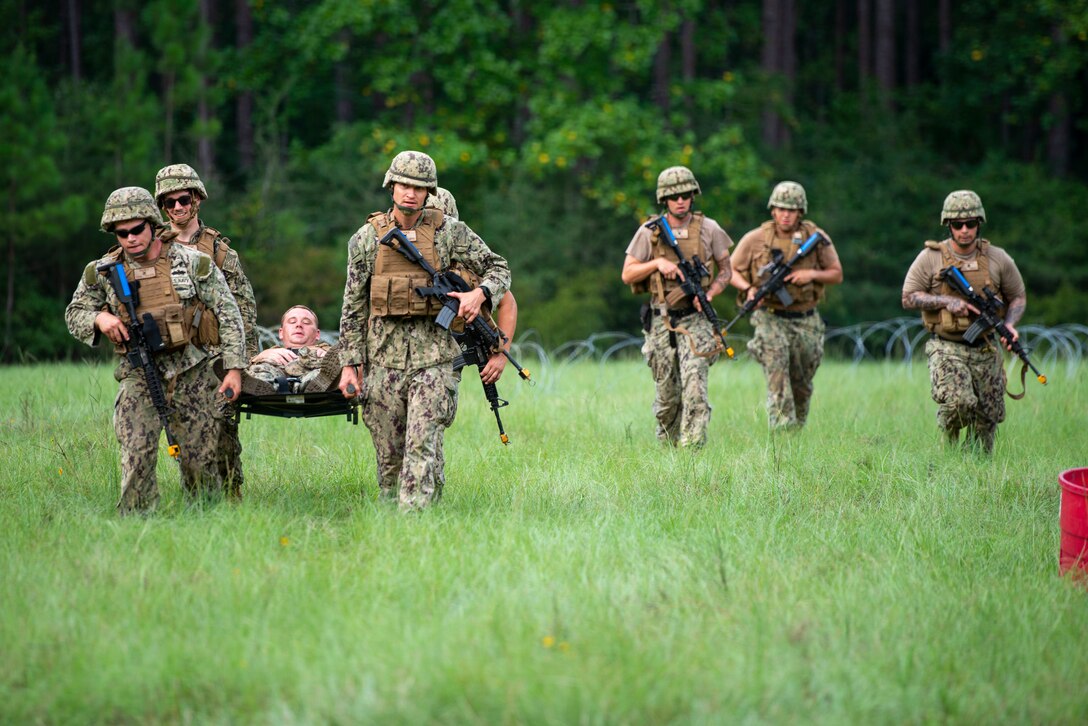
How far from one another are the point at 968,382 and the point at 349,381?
15.5 feet

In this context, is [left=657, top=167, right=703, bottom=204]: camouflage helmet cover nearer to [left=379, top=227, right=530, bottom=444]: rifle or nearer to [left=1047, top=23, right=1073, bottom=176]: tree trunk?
[left=379, top=227, right=530, bottom=444]: rifle

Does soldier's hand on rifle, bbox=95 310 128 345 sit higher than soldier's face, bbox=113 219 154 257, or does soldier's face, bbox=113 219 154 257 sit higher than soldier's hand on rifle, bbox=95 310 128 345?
soldier's face, bbox=113 219 154 257

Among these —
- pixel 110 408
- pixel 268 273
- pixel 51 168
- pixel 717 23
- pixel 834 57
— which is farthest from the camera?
pixel 834 57

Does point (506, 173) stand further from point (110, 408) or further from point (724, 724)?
point (724, 724)

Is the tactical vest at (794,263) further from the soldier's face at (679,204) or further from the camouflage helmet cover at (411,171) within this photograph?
the camouflage helmet cover at (411,171)

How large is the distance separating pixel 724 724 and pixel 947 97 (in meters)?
31.2

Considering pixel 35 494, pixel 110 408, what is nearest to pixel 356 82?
pixel 110 408

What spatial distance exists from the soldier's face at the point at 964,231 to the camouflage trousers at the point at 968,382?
755 mm

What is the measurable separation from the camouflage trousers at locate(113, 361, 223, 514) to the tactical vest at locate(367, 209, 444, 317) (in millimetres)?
1055

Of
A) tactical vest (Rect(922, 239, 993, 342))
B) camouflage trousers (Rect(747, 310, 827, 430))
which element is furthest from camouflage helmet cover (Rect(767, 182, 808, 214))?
tactical vest (Rect(922, 239, 993, 342))

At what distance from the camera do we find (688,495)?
26.2ft

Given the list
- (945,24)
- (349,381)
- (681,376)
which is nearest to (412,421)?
(349,381)

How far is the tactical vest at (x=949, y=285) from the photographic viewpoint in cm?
944

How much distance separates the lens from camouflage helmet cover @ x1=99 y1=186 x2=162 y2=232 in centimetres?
670
